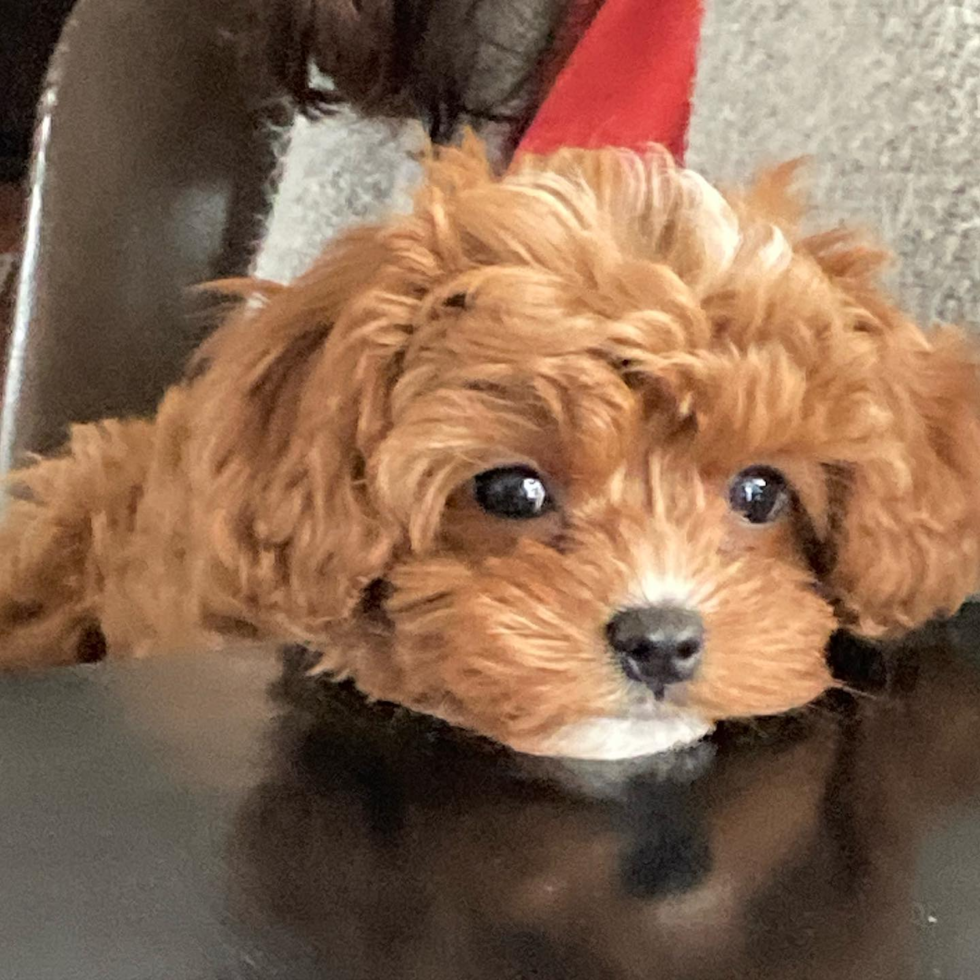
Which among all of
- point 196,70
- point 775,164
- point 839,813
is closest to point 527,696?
point 839,813

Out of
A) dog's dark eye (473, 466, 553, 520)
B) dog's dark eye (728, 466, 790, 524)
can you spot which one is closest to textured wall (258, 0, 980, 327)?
dog's dark eye (728, 466, 790, 524)

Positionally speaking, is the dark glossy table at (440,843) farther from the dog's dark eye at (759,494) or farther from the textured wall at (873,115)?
the textured wall at (873,115)

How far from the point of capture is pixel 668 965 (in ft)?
1.89

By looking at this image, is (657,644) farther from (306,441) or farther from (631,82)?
(631,82)

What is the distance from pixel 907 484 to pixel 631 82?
0.60 m

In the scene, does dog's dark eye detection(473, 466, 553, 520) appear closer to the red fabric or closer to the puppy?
the puppy

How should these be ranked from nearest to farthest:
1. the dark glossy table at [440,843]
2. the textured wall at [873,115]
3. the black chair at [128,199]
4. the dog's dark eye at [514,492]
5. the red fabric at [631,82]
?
1. the dark glossy table at [440,843]
2. the dog's dark eye at [514,492]
3. the textured wall at [873,115]
4. the red fabric at [631,82]
5. the black chair at [128,199]

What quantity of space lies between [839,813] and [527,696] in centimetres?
20

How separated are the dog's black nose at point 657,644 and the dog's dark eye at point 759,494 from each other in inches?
4.7

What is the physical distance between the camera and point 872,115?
3.44 feet

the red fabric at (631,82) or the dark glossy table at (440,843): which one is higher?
the red fabric at (631,82)

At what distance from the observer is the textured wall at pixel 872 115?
0.99 meters

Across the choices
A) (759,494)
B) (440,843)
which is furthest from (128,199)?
(440,843)

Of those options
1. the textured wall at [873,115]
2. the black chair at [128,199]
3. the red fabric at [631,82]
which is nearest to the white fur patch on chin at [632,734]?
the textured wall at [873,115]
